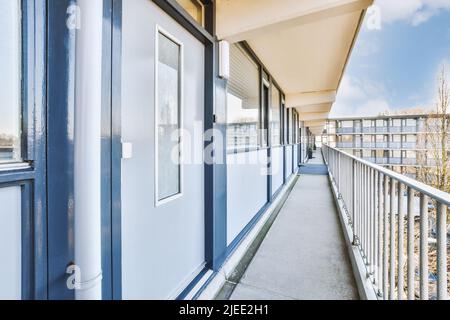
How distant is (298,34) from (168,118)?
6.99ft

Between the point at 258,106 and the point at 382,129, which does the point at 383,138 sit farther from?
A: the point at 258,106

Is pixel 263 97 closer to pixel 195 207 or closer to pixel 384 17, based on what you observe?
pixel 384 17

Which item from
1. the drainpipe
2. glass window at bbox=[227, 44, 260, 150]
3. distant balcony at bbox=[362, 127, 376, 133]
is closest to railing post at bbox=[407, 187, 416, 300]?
the drainpipe

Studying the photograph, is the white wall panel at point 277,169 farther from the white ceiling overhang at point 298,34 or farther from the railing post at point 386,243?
the railing post at point 386,243

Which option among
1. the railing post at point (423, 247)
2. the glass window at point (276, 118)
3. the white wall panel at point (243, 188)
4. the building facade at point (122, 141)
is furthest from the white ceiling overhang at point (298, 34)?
the railing post at point (423, 247)

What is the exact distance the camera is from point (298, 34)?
9.11 ft

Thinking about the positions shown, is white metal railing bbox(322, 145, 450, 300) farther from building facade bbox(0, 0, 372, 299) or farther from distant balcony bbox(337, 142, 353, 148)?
distant balcony bbox(337, 142, 353, 148)

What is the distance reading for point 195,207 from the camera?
1.88m

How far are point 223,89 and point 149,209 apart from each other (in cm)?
130

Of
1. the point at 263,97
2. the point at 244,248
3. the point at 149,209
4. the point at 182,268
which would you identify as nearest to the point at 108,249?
the point at 149,209

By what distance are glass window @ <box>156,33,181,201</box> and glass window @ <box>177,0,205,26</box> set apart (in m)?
0.39

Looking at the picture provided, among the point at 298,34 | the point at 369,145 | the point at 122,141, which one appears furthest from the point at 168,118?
the point at 369,145

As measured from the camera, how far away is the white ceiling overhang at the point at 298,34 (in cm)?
181

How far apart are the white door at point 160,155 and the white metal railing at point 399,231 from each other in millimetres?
1292
